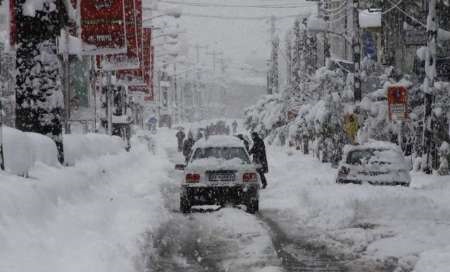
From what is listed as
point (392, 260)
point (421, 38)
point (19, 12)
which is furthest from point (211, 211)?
point (421, 38)

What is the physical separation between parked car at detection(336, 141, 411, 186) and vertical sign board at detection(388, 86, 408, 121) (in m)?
6.21

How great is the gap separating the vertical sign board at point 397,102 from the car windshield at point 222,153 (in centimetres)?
942

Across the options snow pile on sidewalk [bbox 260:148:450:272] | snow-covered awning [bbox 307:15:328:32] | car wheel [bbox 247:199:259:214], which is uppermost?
snow-covered awning [bbox 307:15:328:32]

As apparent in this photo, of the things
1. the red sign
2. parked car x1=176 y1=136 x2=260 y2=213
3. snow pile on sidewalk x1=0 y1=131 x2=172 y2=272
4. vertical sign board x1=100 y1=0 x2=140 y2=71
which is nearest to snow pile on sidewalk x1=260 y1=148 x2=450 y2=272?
parked car x1=176 y1=136 x2=260 y2=213

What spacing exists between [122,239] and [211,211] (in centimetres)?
603

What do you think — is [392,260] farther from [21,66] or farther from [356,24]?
[356,24]

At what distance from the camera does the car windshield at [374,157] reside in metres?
18.3

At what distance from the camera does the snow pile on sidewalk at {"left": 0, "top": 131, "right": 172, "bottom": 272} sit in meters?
7.42

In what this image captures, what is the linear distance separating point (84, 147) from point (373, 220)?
33.3 feet

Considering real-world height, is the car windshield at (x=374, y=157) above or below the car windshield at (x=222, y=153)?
below

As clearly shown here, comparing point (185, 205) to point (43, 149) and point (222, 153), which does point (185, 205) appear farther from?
point (43, 149)

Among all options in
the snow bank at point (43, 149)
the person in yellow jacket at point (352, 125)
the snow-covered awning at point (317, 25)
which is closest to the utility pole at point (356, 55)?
the person in yellow jacket at point (352, 125)

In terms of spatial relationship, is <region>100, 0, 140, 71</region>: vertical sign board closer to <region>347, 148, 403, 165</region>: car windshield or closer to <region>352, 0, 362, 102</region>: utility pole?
<region>352, 0, 362, 102</region>: utility pole

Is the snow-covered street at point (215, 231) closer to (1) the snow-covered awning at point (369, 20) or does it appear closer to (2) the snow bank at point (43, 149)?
(2) the snow bank at point (43, 149)
